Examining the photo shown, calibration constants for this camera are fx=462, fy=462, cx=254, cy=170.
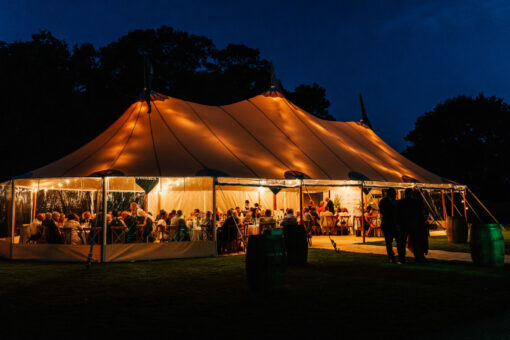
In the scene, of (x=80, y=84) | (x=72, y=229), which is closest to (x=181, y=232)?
(x=72, y=229)

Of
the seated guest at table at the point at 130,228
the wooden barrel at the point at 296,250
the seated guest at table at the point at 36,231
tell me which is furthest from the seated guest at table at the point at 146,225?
the wooden barrel at the point at 296,250

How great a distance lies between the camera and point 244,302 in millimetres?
4797

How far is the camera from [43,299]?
505cm

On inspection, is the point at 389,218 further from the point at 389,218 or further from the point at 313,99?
the point at 313,99

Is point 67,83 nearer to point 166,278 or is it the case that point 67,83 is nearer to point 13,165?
A: point 13,165

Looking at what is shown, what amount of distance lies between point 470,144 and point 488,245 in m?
26.9

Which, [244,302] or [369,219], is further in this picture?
[369,219]

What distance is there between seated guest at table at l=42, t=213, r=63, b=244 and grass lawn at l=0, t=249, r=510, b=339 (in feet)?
5.33

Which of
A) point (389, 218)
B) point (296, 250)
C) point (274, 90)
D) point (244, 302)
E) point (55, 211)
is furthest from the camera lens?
point (274, 90)

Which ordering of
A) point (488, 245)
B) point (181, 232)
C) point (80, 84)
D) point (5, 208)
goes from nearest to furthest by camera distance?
point (488, 245), point (181, 232), point (5, 208), point (80, 84)

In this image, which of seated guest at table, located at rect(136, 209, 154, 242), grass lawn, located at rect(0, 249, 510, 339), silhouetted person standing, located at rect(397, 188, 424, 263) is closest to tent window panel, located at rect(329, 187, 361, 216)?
seated guest at table, located at rect(136, 209, 154, 242)

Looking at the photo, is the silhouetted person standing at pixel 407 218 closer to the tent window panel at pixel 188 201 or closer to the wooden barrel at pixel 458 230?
the wooden barrel at pixel 458 230

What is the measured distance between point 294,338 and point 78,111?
21.0 m

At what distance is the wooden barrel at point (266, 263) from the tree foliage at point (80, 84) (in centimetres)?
788
